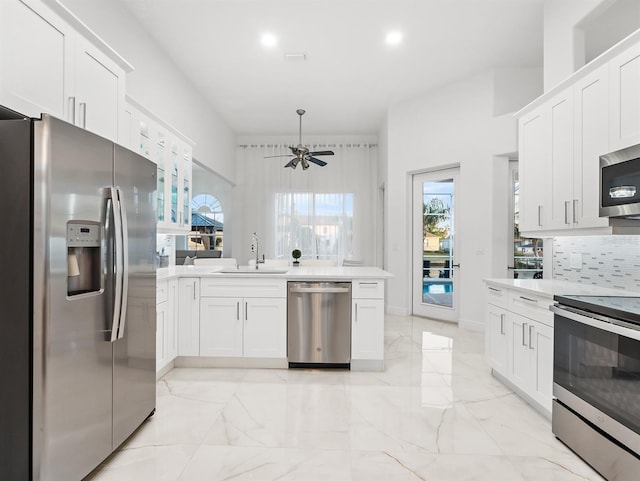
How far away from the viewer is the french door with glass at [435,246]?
5.30m

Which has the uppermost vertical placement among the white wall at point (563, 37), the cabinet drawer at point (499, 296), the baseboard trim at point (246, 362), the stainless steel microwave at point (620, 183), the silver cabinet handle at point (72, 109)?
the white wall at point (563, 37)

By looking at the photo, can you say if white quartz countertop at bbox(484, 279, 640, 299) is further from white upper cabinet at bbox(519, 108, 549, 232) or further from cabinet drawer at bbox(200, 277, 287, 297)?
cabinet drawer at bbox(200, 277, 287, 297)

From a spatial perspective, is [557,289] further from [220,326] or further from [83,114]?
[83,114]

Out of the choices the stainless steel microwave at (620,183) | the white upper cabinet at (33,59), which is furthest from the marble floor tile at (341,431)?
the white upper cabinet at (33,59)

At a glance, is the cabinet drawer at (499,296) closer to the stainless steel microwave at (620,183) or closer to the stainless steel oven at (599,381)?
the stainless steel oven at (599,381)

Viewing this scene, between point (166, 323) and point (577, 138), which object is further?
point (166, 323)

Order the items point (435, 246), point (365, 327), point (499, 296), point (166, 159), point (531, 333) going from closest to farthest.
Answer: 1. point (531, 333)
2. point (499, 296)
3. point (365, 327)
4. point (166, 159)
5. point (435, 246)

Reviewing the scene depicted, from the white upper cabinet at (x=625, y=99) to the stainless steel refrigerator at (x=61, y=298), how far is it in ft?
9.29

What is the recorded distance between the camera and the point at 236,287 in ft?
10.9

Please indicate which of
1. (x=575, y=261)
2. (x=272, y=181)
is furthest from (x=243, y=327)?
(x=272, y=181)

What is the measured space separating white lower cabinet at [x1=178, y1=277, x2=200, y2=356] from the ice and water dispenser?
154 cm

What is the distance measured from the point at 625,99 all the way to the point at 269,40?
3165 millimetres

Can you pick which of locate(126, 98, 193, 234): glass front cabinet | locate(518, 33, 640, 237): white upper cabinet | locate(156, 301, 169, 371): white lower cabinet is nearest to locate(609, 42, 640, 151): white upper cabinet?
locate(518, 33, 640, 237): white upper cabinet

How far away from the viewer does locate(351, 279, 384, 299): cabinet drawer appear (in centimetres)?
325
